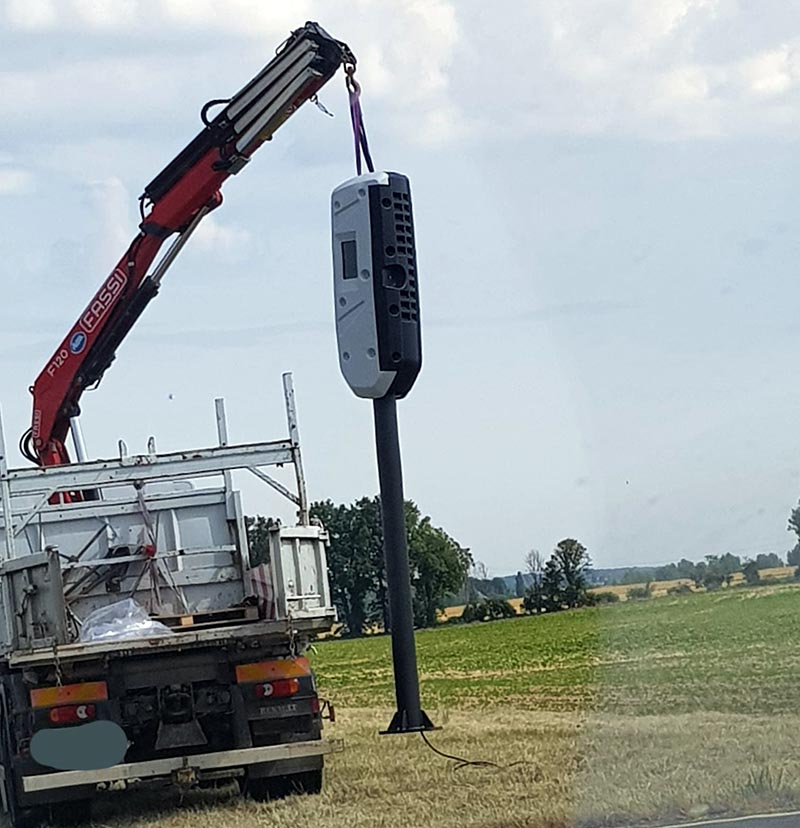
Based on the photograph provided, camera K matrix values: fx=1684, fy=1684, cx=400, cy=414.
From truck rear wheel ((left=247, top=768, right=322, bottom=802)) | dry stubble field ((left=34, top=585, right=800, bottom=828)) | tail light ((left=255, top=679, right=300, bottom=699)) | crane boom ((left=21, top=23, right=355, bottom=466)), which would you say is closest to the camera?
dry stubble field ((left=34, top=585, right=800, bottom=828))

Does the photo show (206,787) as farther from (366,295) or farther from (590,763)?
(366,295)

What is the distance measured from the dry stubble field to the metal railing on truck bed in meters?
1.42

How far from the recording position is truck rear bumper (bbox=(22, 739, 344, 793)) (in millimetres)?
10930

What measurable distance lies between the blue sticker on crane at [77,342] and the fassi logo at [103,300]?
0.07 meters

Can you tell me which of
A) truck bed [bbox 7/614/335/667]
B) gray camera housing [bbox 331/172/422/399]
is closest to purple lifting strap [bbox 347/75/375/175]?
gray camera housing [bbox 331/172/422/399]

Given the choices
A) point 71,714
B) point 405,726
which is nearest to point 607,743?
point 405,726

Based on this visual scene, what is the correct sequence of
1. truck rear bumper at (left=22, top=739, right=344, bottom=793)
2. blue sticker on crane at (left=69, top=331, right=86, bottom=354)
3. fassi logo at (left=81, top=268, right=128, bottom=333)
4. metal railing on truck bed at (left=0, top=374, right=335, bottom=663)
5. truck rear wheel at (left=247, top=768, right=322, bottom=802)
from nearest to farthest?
truck rear bumper at (left=22, top=739, right=344, bottom=793) → truck rear wheel at (left=247, top=768, right=322, bottom=802) → metal railing on truck bed at (left=0, top=374, right=335, bottom=663) → fassi logo at (left=81, top=268, right=128, bottom=333) → blue sticker on crane at (left=69, top=331, right=86, bottom=354)

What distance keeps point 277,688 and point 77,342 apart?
17.9 feet

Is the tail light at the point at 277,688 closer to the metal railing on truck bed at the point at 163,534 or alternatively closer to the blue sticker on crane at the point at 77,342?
the metal railing on truck bed at the point at 163,534

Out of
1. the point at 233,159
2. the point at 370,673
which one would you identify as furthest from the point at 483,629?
the point at 233,159

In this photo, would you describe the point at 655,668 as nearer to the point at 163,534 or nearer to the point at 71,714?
the point at 163,534

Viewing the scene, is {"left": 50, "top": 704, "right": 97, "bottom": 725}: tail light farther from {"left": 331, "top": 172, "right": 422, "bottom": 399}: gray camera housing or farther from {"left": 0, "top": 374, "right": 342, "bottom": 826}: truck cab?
{"left": 331, "top": 172, "right": 422, "bottom": 399}: gray camera housing

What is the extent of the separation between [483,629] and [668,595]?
101 feet

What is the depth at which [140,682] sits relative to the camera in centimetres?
1130
